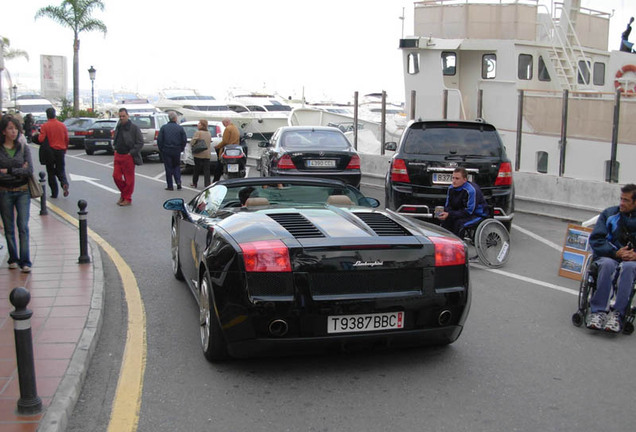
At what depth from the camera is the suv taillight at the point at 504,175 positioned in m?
10.8

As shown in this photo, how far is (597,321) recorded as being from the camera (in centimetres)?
627

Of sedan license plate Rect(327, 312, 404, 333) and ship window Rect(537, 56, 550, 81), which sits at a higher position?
ship window Rect(537, 56, 550, 81)

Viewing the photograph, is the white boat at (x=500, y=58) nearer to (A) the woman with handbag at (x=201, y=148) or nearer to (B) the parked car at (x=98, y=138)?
(A) the woman with handbag at (x=201, y=148)

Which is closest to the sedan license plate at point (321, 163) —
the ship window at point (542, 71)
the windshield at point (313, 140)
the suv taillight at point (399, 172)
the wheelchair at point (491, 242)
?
the windshield at point (313, 140)

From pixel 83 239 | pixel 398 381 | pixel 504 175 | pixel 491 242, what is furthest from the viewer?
pixel 504 175

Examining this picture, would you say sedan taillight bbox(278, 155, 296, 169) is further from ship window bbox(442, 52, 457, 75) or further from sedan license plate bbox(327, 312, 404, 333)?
ship window bbox(442, 52, 457, 75)

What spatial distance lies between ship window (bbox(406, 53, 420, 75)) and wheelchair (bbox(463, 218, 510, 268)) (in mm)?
15231

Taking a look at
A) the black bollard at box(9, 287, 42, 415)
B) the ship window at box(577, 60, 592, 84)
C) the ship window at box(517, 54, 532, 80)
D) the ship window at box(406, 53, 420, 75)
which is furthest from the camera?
the ship window at box(577, 60, 592, 84)

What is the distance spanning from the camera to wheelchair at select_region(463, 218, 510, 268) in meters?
9.19

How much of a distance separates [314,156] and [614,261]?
8.90 m

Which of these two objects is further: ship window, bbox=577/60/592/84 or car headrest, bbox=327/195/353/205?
ship window, bbox=577/60/592/84

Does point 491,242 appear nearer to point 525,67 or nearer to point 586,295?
point 586,295

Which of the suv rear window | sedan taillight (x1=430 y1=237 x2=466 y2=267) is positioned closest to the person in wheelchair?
sedan taillight (x1=430 y1=237 x2=466 y2=267)

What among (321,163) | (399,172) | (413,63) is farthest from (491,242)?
(413,63)
